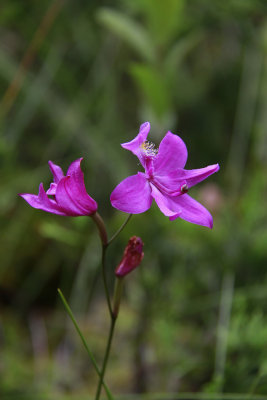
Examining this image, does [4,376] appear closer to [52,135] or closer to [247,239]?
[247,239]

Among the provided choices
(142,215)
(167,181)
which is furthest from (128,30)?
(167,181)

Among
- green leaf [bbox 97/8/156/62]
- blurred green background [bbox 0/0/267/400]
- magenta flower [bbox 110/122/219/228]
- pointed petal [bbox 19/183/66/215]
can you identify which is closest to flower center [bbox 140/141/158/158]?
magenta flower [bbox 110/122/219/228]

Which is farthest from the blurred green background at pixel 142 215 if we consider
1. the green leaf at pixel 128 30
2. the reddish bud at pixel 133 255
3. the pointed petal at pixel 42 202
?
the pointed petal at pixel 42 202

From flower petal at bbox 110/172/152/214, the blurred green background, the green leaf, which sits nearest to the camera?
flower petal at bbox 110/172/152/214

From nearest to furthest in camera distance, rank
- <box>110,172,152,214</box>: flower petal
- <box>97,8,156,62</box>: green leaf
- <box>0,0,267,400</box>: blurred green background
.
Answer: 1. <box>110,172,152,214</box>: flower petal
2. <box>0,0,267,400</box>: blurred green background
3. <box>97,8,156,62</box>: green leaf

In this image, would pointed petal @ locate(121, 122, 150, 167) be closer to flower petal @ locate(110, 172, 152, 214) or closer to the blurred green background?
flower petal @ locate(110, 172, 152, 214)

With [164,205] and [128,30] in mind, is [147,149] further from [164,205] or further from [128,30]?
[128,30]

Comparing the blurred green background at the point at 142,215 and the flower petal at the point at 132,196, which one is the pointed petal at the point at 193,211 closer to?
the flower petal at the point at 132,196
